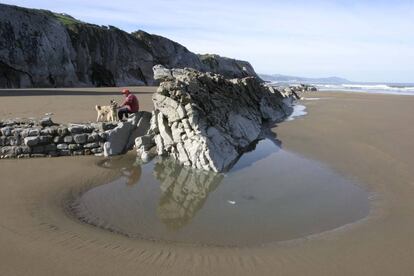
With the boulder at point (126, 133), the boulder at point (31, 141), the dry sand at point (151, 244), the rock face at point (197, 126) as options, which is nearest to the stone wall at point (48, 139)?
the boulder at point (31, 141)

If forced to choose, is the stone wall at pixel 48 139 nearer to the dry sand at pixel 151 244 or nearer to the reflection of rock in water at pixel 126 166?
the dry sand at pixel 151 244

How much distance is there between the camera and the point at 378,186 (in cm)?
1012

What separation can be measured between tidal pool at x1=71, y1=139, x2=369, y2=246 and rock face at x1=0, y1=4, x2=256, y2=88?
36408mm

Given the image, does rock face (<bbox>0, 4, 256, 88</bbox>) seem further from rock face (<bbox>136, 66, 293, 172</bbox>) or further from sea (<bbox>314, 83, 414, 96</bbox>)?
rock face (<bbox>136, 66, 293, 172</bbox>)

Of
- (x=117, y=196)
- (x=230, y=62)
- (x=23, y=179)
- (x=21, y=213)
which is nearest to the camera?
(x=21, y=213)

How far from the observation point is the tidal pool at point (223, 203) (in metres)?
7.25

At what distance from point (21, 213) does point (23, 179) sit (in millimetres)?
2396

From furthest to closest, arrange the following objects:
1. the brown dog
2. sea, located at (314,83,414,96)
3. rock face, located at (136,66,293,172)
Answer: sea, located at (314,83,414,96), the brown dog, rock face, located at (136,66,293,172)

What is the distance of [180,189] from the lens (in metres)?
9.75

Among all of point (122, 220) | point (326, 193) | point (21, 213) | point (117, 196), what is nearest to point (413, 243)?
point (326, 193)

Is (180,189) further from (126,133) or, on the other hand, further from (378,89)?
(378,89)

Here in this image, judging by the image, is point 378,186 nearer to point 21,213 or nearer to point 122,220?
point 122,220

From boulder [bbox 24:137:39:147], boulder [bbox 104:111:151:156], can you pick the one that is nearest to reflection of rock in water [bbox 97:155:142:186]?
boulder [bbox 104:111:151:156]

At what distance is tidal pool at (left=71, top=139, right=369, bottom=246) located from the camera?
7250 mm
